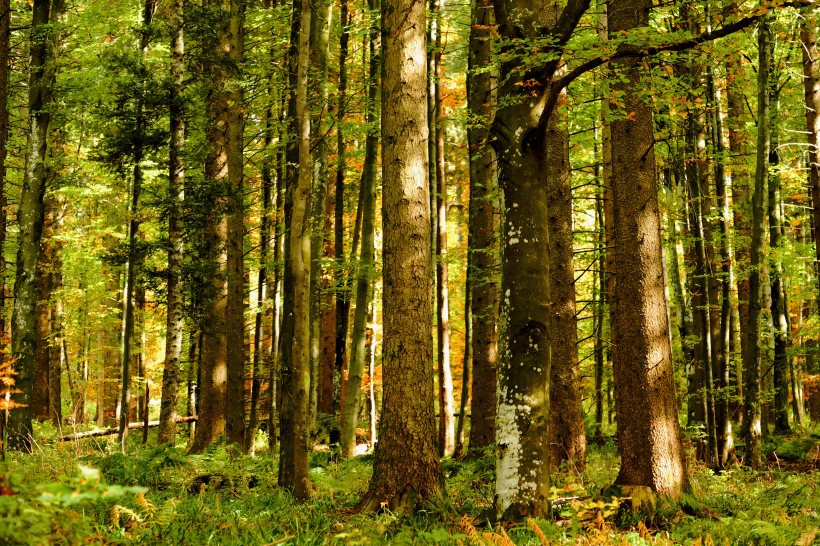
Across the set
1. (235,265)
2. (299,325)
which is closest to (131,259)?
(235,265)

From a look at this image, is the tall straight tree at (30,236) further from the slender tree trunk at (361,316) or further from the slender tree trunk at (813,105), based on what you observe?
the slender tree trunk at (813,105)

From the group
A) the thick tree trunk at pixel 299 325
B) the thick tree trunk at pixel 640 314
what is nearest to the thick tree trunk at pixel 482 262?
the thick tree trunk at pixel 640 314

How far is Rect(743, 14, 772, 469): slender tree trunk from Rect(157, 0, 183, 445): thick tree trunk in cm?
1160

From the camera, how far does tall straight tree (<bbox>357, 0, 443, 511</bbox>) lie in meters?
6.46

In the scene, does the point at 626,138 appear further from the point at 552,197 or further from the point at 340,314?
the point at 340,314

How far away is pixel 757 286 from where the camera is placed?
11.7 metres

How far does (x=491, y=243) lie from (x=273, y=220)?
37.4ft

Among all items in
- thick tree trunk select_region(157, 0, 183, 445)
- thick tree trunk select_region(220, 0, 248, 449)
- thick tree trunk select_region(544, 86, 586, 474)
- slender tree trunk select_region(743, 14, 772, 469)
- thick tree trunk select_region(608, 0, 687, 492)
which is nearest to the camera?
thick tree trunk select_region(608, 0, 687, 492)

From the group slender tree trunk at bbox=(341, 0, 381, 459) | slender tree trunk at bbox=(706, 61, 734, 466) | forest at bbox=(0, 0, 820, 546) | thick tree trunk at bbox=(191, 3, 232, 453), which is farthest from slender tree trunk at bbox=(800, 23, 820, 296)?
thick tree trunk at bbox=(191, 3, 232, 453)

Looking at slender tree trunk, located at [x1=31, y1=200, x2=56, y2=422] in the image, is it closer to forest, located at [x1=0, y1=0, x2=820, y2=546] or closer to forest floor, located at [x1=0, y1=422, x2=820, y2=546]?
forest, located at [x1=0, y1=0, x2=820, y2=546]

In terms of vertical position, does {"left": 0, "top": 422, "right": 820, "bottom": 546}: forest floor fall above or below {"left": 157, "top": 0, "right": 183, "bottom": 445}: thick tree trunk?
below

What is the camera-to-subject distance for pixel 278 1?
17.6 metres

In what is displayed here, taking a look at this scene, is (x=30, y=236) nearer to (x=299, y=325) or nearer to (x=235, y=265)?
(x=235, y=265)

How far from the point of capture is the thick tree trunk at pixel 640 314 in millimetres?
7246
